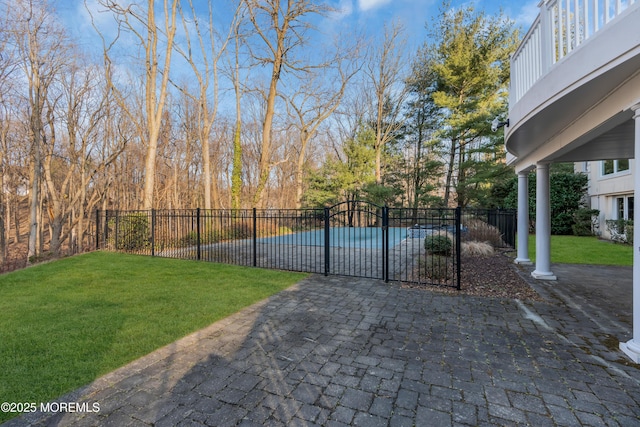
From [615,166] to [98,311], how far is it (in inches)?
637

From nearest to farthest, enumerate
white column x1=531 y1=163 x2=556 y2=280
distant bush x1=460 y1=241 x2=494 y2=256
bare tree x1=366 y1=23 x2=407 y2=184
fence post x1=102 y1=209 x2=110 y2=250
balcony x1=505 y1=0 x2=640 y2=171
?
balcony x1=505 y1=0 x2=640 y2=171 → white column x1=531 y1=163 x2=556 y2=280 → distant bush x1=460 y1=241 x2=494 y2=256 → fence post x1=102 y1=209 x2=110 y2=250 → bare tree x1=366 y1=23 x2=407 y2=184

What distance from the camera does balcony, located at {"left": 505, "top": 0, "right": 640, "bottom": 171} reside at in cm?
236

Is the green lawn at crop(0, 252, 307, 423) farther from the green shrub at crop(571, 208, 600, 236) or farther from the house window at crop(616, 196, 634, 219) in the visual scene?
the green shrub at crop(571, 208, 600, 236)

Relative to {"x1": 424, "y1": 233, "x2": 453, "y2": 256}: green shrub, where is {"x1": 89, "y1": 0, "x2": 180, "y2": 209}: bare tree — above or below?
above

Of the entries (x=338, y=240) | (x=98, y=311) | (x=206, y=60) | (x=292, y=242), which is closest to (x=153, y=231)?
(x=292, y=242)

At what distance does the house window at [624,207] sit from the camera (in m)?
10.7

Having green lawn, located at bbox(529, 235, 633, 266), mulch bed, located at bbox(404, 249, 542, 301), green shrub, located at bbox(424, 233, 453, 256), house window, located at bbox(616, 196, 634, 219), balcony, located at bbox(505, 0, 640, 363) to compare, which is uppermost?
balcony, located at bbox(505, 0, 640, 363)

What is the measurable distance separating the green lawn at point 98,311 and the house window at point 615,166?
12.8 metres

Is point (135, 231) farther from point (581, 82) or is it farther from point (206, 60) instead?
Result: point (581, 82)

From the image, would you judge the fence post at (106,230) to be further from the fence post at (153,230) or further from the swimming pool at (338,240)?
the swimming pool at (338,240)

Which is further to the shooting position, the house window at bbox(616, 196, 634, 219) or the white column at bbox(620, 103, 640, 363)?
the house window at bbox(616, 196, 634, 219)

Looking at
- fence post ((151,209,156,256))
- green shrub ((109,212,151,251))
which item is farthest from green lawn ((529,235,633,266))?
green shrub ((109,212,151,251))

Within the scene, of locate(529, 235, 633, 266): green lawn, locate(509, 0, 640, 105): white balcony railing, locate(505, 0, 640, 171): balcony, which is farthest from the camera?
locate(529, 235, 633, 266): green lawn

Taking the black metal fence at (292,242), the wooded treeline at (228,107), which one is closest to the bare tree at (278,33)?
the wooded treeline at (228,107)
